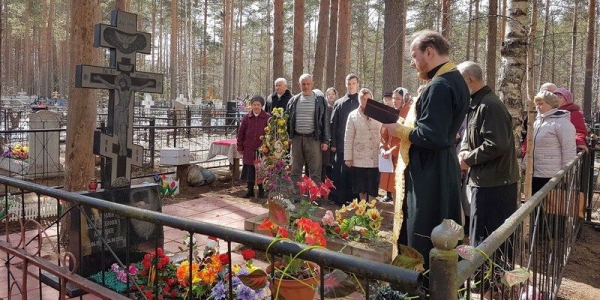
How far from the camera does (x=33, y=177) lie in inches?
341

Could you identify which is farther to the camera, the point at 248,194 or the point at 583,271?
the point at 248,194

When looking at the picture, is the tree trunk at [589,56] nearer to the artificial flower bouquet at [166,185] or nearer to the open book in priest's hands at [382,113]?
the artificial flower bouquet at [166,185]

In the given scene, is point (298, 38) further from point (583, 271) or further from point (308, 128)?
point (583, 271)

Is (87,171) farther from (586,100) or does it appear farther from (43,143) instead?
(586,100)

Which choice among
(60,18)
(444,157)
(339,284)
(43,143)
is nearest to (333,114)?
(444,157)

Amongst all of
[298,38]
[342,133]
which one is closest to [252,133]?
[342,133]

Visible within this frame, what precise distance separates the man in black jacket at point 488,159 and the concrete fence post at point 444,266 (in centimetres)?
226

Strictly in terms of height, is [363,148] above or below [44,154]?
above

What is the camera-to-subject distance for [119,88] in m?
3.73

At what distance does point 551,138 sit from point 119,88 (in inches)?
155

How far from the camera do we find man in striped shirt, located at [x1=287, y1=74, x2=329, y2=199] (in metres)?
6.45

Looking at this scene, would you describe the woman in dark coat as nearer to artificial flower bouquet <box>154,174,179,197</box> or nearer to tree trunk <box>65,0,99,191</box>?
artificial flower bouquet <box>154,174,179,197</box>

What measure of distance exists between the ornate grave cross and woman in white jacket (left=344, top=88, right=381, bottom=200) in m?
2.90

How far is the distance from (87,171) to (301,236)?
291 cm
